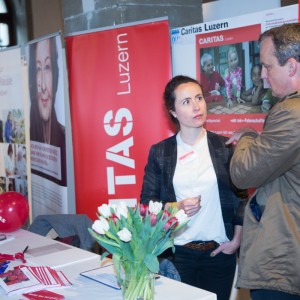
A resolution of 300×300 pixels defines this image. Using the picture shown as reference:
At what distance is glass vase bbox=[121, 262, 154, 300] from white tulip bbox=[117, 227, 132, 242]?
110 millimetres

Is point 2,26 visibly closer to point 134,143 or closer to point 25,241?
point 134,143

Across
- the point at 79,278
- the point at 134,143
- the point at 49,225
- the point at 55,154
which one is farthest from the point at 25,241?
the point at 55,154

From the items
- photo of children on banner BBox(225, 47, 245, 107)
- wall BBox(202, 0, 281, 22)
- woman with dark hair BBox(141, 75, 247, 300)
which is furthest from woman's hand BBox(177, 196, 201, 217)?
wall BBox(202, 0, 281, 22)

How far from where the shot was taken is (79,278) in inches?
78.8

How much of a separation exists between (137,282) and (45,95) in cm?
253

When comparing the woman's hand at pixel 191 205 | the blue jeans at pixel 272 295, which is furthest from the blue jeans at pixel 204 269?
the blue jeans at pixel 272 295

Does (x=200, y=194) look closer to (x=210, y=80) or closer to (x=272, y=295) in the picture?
(x=272, y=295)

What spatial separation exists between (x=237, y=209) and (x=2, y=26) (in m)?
4.92

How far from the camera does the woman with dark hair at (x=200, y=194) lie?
2.38m

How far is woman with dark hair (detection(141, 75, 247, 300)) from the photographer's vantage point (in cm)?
238

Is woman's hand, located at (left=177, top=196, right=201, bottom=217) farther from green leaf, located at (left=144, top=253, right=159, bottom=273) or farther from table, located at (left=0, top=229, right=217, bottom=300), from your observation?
green leaf, located at (left=144, top=253, right=159, bottom=273)

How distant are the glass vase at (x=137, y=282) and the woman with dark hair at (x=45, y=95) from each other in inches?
86.6

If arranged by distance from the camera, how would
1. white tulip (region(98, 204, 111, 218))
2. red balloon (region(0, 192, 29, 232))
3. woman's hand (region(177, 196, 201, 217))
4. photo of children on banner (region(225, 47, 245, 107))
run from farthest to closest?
photo of children on banner (region(225, 47, 245, 107)) < red balloon (region(0, 192, 29, 232)) < woman's hand (region(177, 196, 201, 217)) < white tulip (region(98, 204, 111, 218))

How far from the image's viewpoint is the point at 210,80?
307cm
